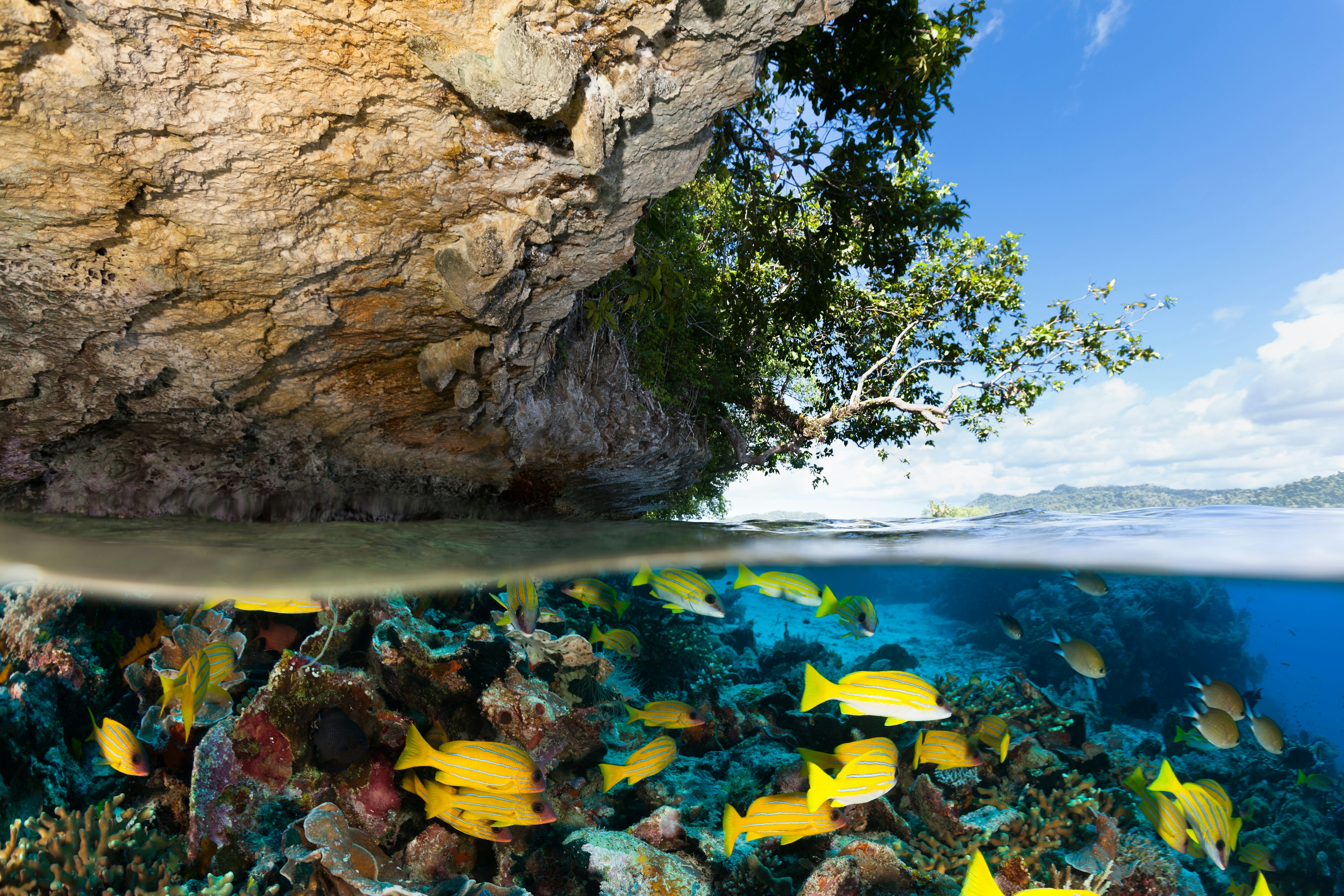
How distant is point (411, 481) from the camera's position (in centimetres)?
646

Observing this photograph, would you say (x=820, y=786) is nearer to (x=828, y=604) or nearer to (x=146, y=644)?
(x=828, y=604)

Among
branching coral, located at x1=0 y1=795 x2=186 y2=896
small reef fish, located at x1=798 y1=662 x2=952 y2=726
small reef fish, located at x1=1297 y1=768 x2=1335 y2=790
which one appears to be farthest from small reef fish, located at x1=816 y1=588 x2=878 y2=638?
small reef fish, located at x1=1297 y1=768 x2=1335 y2=790

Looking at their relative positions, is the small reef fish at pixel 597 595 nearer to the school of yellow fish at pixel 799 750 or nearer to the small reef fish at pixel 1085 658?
the school of yellow fish at pixel 799 750

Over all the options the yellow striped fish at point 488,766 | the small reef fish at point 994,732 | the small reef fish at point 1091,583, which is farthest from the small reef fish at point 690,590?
the small reef fish at point 1091,583

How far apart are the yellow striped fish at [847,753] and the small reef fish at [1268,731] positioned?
14.8ft

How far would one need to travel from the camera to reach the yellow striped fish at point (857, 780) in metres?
4.17

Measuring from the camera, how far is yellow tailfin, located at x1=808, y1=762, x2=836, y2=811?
163 inches

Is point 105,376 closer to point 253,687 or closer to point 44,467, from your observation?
point 44,467

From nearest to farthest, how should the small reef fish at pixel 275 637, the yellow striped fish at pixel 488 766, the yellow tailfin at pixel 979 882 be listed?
the yellow tailfin at pixel 979 882 < the yellow striped fish at pixel 488 766 < the small reef fish at pixel 275 637

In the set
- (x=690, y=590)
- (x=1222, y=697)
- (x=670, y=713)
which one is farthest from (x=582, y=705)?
(x=1222, y=697)

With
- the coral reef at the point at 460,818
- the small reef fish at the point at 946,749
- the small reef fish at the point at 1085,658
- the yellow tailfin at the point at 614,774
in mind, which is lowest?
the coral reef at the point at 460,818

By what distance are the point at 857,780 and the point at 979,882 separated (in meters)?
1.64

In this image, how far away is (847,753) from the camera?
178 inches

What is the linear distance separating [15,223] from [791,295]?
9.25 meters
